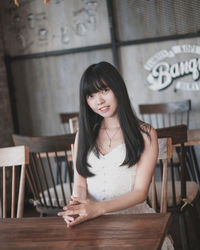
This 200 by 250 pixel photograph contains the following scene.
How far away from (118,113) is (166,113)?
99.9 inches

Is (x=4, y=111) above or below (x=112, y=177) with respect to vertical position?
above

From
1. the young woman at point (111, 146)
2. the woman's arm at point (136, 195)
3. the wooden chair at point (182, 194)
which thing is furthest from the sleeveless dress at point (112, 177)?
the wooden chair at point (182, 194)

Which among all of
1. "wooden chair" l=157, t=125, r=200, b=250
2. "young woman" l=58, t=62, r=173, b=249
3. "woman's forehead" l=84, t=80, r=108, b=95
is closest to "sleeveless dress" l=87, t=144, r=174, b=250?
"young woman" l=58, t=62, r=173, b=249

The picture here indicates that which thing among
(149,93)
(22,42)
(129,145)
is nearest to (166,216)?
(129,145)

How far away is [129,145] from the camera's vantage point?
2.02 metres

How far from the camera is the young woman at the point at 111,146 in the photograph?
1.99 m

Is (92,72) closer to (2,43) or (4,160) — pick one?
(4,160)

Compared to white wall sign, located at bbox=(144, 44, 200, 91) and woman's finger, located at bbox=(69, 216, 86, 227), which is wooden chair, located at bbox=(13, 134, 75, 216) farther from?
white wall sign, located at bbox=(144, 44, 200, 91)

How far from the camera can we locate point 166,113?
4.52 metres

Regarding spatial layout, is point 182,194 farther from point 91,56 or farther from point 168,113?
point 91,56

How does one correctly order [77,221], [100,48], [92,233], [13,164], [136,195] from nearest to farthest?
[92,233], [77,221], [136,195], [13,164], [100,48]

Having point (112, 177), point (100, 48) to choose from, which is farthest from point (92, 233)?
point (100, 48)

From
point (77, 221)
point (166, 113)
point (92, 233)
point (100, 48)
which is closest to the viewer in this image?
point (92, 233)

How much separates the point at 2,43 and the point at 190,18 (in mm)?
2152
